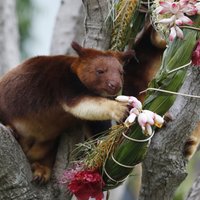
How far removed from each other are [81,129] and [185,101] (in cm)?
94

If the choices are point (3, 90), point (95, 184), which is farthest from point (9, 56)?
point (95, 184)

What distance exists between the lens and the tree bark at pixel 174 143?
451 cm

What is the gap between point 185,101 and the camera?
454cm

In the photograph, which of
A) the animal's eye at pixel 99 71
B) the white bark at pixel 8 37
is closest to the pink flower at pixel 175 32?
the animal's eye at pixel 99 71

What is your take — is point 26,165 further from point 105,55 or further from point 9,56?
point 9,56

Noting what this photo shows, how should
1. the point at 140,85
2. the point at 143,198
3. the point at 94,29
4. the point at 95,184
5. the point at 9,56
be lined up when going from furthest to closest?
the point at 9,56
the point at 140,85
the point at 94,29
the point at 143,198
the point at 95,184

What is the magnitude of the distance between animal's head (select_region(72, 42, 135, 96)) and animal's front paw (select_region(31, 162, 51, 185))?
2.18 ft

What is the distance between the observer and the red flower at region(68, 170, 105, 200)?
4.39 m

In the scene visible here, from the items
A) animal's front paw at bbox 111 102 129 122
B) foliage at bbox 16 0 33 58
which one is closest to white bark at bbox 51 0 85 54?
animal's front paw at bbox 111 102 129 122

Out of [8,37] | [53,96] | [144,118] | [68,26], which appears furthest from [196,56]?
[8,37]

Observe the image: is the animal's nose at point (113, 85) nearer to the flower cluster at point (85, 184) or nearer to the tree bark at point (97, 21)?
the tree bark at point (97, 21)

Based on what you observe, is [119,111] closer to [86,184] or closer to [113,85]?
[113,85]

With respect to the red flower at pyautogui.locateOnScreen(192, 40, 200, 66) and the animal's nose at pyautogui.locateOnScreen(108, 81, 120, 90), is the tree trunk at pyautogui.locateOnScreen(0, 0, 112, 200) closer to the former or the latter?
the animal's nose at pyautogui.locateOnScreen(108, 81, 120, 90)

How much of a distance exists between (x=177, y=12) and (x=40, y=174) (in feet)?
5.22
